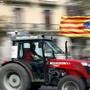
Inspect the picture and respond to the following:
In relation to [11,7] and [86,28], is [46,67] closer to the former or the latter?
[86,28]

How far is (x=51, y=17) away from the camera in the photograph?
46.5m

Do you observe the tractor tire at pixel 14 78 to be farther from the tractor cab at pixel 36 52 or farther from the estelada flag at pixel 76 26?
the estelada flag at pixel 76 26

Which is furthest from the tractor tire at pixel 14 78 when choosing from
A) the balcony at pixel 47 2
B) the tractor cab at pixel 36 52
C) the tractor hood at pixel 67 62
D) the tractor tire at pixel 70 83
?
the balcony at pixel 47 2

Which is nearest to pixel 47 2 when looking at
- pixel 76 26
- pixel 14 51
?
pixel 76 26

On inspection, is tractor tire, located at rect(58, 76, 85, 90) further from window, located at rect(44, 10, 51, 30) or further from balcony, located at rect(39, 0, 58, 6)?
balcony, located at rect(39, 0, 58, 6)

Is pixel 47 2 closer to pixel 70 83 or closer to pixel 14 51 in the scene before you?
pixel 14 51

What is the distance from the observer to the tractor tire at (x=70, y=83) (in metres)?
15.3

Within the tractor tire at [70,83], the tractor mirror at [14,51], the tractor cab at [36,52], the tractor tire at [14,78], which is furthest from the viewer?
the tractor mirror at [14,51]

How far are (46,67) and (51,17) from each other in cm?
3065

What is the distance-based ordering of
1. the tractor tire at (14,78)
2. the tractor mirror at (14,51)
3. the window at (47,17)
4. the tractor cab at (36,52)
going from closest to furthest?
the tractor cab at (36,52), the tractor tire at (14,78), the tractor mirror at (14,51), the window at (47,17)

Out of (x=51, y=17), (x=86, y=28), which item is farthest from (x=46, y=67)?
(x=51, y=17)

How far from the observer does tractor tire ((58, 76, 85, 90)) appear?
15258 mm

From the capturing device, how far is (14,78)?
16594mm

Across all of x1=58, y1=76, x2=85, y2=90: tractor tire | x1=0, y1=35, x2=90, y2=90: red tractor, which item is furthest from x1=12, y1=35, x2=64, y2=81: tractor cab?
x1=58, y1=76, x2=85, y2=90: tractor tire
